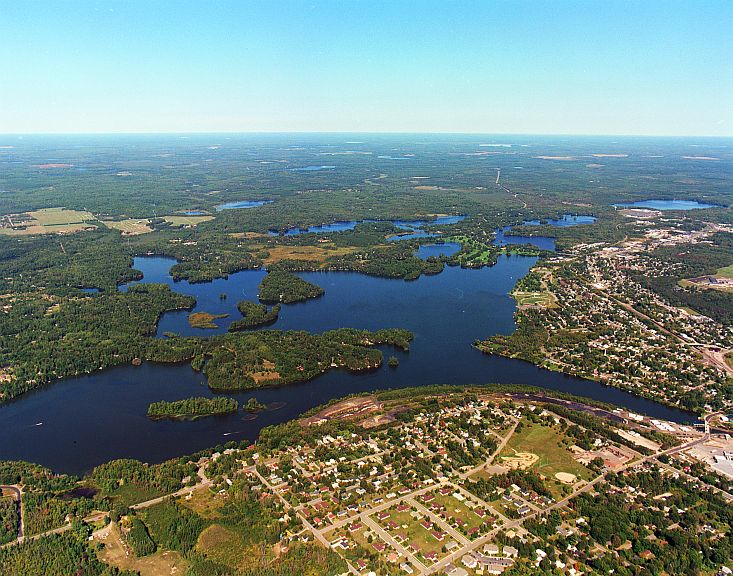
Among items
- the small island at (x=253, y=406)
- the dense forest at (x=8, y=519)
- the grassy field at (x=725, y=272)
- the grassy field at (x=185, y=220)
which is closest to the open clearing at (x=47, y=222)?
the grassy field at (x=185, y=220)

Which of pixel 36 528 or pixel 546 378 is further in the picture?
pixel 546 378

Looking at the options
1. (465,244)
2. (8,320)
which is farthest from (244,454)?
(465,244)

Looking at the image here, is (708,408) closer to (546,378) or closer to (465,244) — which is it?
(546,378)

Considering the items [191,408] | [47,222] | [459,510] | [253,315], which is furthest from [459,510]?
[47,222]

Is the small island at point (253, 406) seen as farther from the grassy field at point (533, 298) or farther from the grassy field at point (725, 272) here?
the grassy field at point (725, 272)

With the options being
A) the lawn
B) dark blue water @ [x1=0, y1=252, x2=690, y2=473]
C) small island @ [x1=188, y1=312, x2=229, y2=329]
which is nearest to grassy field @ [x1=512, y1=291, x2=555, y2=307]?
dark blue water @ [x1=0, y1=252, x2=690, y2=473]

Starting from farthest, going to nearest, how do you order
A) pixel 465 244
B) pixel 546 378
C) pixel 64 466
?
1. pixel 465 244
2. pixel 546 378
3. pixel 64 466
